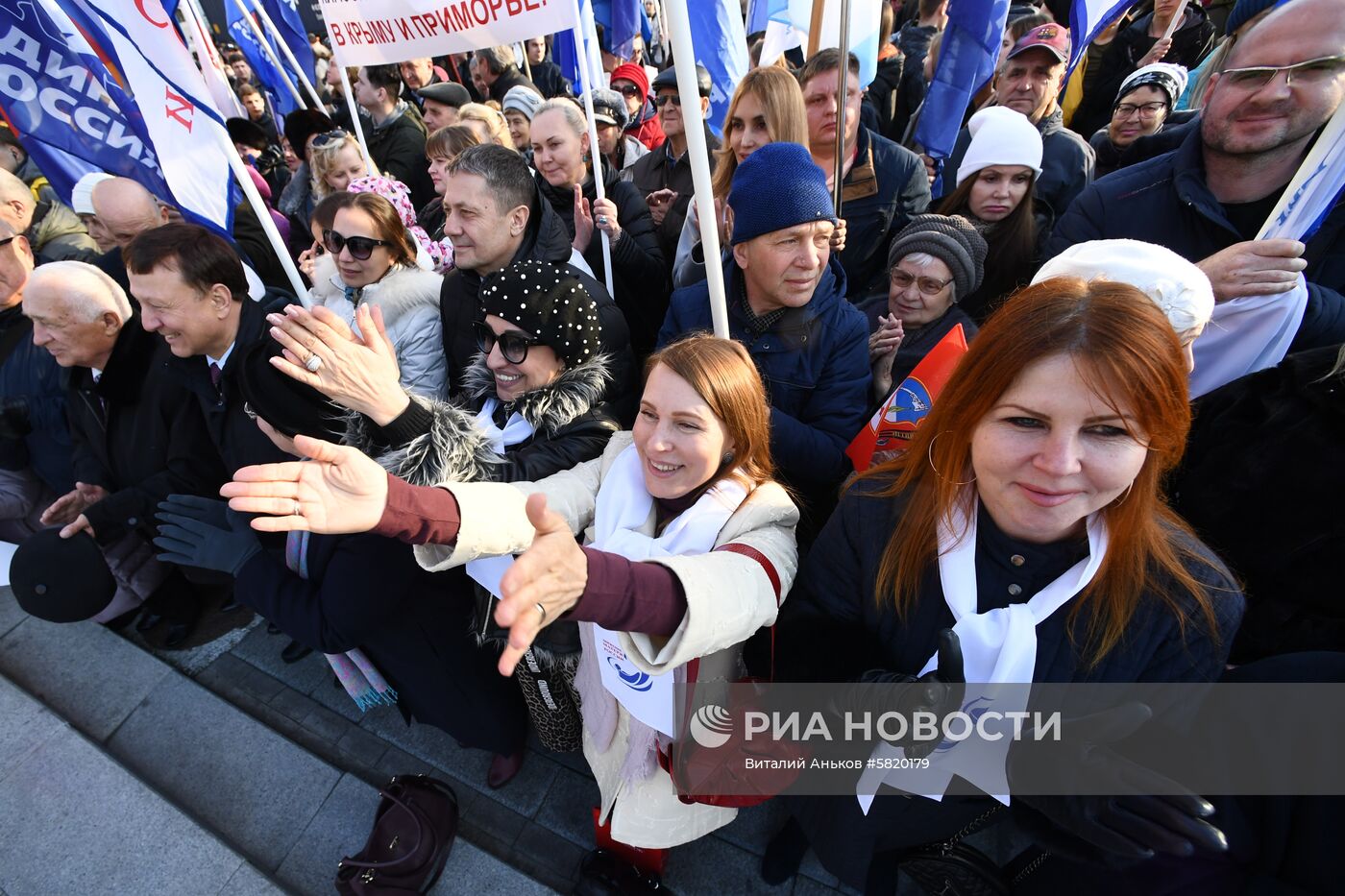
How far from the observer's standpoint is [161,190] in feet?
10.4

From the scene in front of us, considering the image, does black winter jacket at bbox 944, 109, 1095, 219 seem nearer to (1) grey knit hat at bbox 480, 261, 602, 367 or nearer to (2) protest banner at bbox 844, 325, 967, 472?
(2) protest banner at bbox 844, 325, 967, 472

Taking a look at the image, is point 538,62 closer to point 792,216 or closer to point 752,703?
point 792,216

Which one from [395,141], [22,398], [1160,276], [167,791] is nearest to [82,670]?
[167,791]

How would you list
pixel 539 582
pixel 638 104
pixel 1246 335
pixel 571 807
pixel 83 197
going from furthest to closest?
pixel 638 104, pixel 83 197, pixel 571 807, pixel 1246 335, pixel 539 582

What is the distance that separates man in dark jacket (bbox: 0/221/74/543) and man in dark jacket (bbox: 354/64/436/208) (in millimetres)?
2923

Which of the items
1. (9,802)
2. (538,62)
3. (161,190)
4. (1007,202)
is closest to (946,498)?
(1007,202)

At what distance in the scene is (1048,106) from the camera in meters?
3.65

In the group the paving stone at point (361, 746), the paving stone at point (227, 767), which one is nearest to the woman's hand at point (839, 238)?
the paving stone at point (361, 746)

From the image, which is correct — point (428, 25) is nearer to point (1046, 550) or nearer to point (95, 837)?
point (1046, 550)

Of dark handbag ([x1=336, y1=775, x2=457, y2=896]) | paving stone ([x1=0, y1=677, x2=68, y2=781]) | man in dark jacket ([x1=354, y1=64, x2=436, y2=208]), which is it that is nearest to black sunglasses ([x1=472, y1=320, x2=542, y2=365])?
dark handbag ([x1=336, y1=775, x2=457, y2=896])

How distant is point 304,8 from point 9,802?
73.0ft

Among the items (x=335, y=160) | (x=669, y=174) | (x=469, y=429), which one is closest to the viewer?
(x=469, y=429)

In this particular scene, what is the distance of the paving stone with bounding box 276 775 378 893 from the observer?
2.21 meters

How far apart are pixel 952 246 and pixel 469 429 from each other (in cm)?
204
